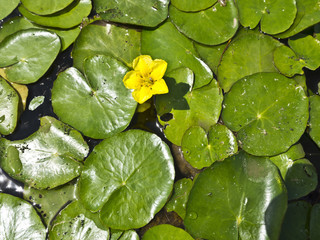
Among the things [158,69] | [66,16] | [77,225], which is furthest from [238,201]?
[66,16]

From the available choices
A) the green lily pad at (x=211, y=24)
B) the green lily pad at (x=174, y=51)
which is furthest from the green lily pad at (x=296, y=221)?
the green lily pad at (x=211, y=24)

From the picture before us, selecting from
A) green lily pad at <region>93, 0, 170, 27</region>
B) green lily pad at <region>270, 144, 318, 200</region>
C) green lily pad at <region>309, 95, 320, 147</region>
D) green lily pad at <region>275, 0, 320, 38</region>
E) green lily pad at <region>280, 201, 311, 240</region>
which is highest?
green lily pad at <region>93, 0, 170, 27</region>

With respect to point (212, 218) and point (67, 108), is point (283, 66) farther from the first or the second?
point (67, 108)

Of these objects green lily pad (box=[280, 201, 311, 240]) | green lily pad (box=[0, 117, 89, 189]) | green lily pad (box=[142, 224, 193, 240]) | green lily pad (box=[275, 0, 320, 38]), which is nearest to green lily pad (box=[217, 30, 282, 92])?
green lily pad (box=[275, 0, 320, 38])

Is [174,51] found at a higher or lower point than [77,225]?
higher

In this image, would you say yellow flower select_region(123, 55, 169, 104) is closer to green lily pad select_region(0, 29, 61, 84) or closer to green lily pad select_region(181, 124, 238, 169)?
green lily pad select_region(181, 124, 238, 169)

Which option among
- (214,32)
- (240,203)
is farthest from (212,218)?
(214,32)

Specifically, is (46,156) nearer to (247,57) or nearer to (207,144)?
(207,144)
